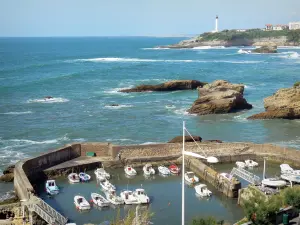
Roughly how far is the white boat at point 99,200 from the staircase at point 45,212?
3281 mm

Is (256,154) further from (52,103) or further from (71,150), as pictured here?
(52,103)

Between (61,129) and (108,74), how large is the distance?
176 ft

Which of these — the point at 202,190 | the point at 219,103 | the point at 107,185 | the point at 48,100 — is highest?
the point at 219,103

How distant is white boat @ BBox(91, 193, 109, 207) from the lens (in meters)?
28.2

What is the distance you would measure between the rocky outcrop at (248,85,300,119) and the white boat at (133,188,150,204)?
1102 inches

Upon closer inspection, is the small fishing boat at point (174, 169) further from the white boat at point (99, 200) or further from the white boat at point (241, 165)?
the white boat at point (99, 200)

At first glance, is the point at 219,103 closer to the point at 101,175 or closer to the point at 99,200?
the point at 101,175

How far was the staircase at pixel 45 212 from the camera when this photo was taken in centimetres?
2433

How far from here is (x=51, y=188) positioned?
99.7 feet

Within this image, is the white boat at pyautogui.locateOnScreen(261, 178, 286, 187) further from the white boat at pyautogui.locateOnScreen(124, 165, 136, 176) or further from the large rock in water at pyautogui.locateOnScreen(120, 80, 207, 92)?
the large rock in water at pyautogui.locateOnScreen(120, 80, 207, 92)

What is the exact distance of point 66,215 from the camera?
88.8 feet

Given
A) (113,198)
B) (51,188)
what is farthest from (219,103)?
(51,188)

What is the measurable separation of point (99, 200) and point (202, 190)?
21.8ft

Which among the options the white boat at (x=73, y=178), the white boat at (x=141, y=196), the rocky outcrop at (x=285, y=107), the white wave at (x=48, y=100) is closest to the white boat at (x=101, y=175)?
the white boat at (x=73, y=178)
